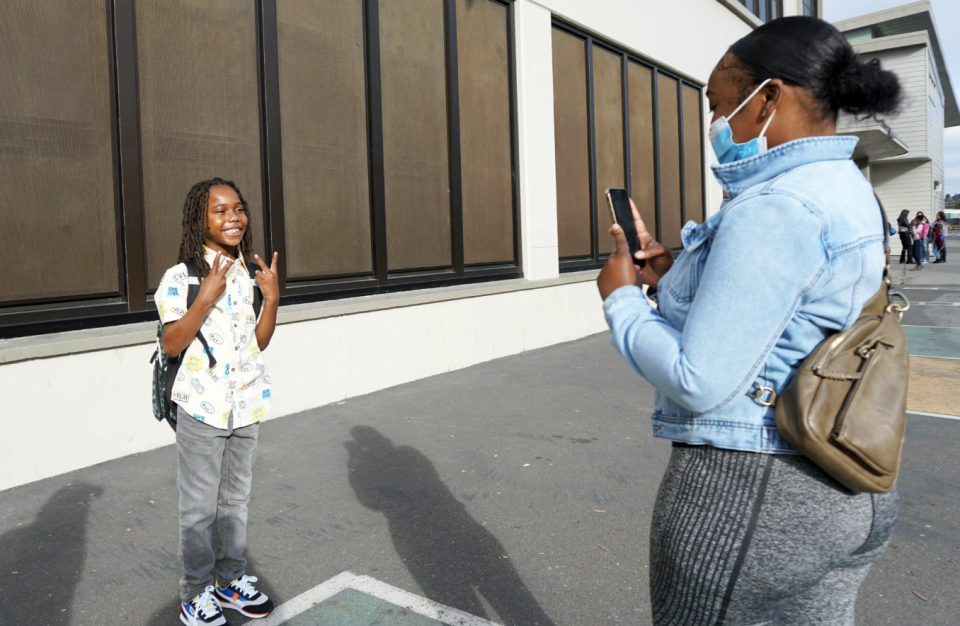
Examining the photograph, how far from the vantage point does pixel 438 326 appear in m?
8.59

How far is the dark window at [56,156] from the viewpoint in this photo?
5.36 metres

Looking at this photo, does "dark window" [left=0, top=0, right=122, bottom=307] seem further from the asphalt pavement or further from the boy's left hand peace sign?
the boy's left hand peace sign

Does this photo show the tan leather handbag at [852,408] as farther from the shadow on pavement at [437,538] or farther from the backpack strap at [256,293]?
the backpack strap at [256,293]

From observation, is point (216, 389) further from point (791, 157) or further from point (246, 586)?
point (791, 157)

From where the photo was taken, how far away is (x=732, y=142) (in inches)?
65.5

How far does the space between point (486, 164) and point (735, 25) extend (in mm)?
10590

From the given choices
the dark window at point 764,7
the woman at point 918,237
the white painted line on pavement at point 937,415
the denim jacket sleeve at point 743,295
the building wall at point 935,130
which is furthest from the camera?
the building wall at point 935,130

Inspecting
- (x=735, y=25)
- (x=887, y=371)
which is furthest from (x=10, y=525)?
(x=735, y=25)

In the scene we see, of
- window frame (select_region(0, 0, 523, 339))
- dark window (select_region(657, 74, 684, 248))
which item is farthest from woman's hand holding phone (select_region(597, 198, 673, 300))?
dark window (select_region(657, 74, 684, 248))

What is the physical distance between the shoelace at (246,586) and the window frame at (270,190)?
10.3 feet

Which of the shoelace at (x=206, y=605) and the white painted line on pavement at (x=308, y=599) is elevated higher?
the shoelace at (x=206, y=605)

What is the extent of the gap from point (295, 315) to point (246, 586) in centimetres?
372

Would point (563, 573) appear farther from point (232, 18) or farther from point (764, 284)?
point (232, 18)

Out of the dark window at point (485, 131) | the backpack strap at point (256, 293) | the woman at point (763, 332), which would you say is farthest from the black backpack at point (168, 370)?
the dark window at point (485, 131)
